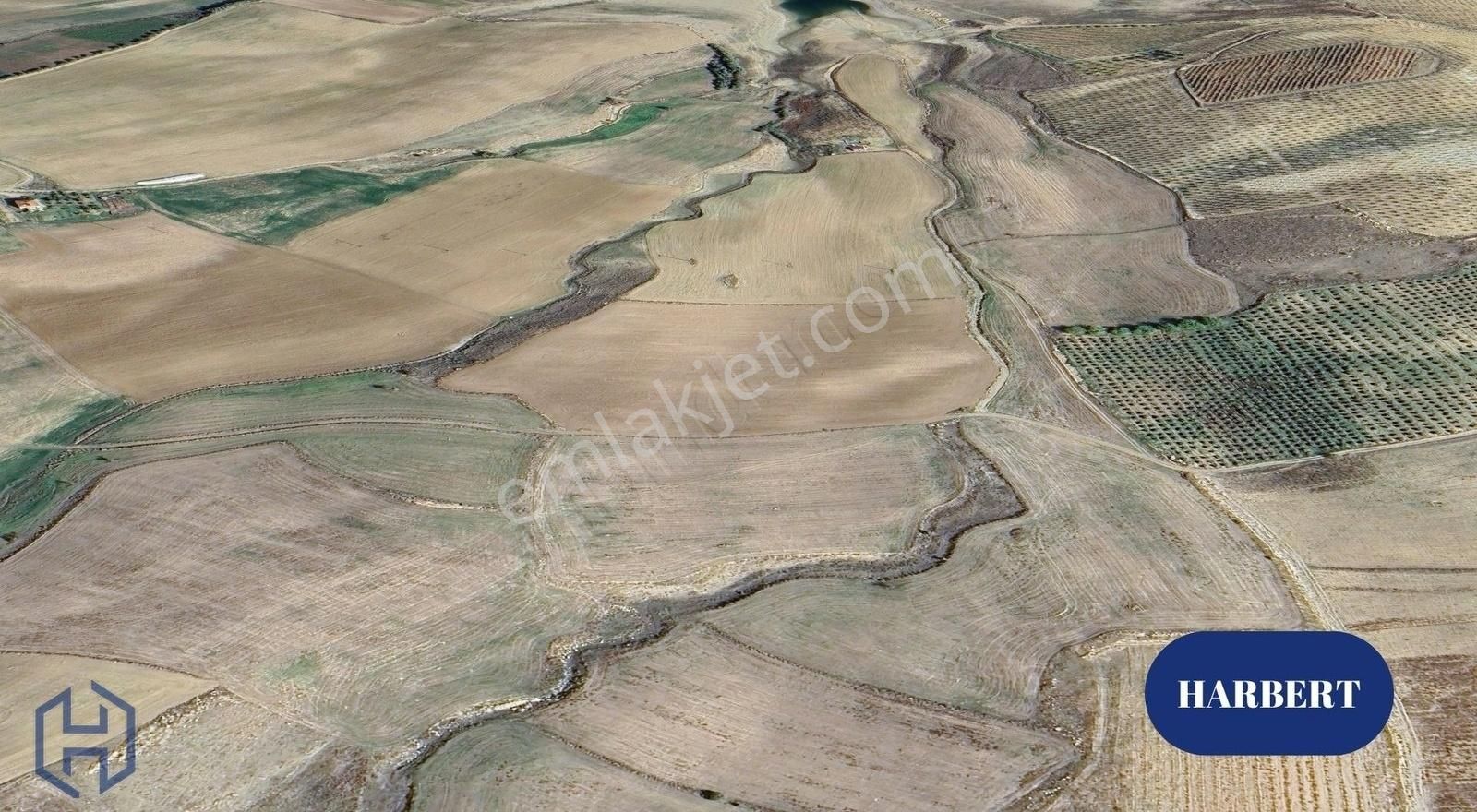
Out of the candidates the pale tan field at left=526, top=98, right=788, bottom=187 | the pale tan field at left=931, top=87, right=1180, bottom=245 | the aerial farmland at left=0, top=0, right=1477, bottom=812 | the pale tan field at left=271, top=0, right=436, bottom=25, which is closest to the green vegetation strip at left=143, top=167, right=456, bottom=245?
the aerial farmland at left=0, top=0, right=1477, bottom=812

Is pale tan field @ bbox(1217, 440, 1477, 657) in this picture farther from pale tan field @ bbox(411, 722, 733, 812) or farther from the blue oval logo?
pale tan field @ bbox(411, 722, 733, 812)

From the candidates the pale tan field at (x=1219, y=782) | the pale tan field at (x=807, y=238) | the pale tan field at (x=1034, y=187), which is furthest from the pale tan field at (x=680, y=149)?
the pale tan field at (x=1219, y=782)

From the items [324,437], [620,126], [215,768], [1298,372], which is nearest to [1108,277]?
[1298,372]

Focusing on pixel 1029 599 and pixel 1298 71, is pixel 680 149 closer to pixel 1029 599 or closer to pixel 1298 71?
pixel 1298 71

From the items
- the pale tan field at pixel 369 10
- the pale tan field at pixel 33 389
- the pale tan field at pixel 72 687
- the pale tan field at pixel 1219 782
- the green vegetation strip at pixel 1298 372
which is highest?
the pale tan field at pixel 369 10

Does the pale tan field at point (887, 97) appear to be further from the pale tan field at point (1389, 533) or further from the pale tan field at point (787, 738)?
the pale tan field at point (787, 738)

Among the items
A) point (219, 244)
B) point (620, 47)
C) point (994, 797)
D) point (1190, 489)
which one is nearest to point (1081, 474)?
point (1190, 489)

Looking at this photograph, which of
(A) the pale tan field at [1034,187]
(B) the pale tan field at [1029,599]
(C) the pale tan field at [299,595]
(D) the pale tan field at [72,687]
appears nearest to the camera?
(D) the pale tan field at [72,687]
